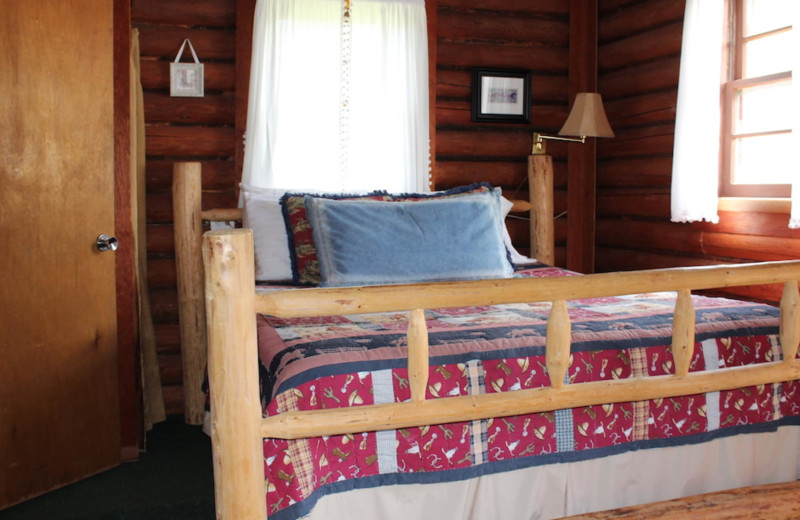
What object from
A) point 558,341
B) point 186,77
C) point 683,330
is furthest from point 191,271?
point 683,330

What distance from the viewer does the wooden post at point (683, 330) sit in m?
1.73

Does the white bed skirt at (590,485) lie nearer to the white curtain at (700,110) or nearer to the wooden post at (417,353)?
the wooden post at (417,353)

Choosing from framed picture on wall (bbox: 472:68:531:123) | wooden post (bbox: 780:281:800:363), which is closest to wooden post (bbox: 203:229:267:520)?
wooden post (bbox: 780:281:800:363)

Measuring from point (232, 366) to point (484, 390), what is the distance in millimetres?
599

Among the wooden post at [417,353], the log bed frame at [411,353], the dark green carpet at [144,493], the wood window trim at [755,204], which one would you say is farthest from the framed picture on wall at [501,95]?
the wooden post at [417,353]

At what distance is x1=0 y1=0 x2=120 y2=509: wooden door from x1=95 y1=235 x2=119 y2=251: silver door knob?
2 cm

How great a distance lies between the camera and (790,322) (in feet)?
6.12

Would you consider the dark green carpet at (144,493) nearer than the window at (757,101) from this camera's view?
Yes

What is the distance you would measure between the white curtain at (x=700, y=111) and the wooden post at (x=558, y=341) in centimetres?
194

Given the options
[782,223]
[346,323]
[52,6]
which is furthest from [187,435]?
[782,223]

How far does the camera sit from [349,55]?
3.65 meters

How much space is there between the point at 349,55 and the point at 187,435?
1.84 m

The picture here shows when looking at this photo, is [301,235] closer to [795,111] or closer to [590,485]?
[590,485]

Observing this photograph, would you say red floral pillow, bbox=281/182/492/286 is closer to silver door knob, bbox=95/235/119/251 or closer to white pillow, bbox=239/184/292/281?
white pillow, bbox=239/184/292/281
